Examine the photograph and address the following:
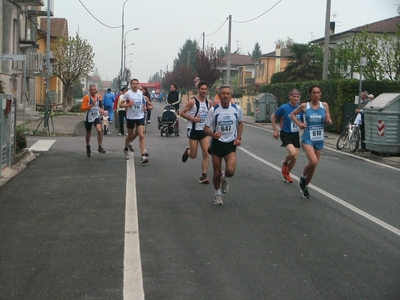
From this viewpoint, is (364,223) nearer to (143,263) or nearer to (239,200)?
(239,200)

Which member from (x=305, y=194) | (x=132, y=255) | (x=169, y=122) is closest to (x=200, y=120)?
(x=305, y=194)

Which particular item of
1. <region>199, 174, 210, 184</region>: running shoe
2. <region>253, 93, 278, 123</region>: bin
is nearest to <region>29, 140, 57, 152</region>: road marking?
<region>199, 174, 210, 184</region>: running shoe

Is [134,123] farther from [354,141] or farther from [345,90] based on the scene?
[345,90]

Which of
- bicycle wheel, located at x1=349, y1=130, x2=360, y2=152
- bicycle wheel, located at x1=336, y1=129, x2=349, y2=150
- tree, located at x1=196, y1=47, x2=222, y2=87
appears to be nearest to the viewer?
bicycle wheel, located at x1=349, y1=130, x2=360, y2=152

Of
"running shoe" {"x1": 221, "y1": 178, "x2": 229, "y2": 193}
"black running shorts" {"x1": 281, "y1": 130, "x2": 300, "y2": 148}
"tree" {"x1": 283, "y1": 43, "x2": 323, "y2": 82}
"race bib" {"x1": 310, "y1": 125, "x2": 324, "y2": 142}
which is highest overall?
"tree" {"x1": 283, "y1": 43, "x2": 323, "y2": 82}

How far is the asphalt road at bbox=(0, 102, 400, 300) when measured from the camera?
19.4ft

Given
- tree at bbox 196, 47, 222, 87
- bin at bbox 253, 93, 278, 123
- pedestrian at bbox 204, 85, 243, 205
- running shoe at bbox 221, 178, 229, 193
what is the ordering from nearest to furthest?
pedestrian at bbox 204, 85, 243, 205 → running shoe at bbox 221, 178, 229, 193 → bin at bbox 253, 93, 278, 123 → tree at bbox 196, 47, 222, 87

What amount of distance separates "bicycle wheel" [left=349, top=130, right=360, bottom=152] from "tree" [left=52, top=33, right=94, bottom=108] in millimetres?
35387

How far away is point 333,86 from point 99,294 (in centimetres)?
2577

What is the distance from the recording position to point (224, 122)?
31.8 feet

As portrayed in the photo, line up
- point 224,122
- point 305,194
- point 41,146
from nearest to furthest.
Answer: point 224,122
point 305,194
point 41,146

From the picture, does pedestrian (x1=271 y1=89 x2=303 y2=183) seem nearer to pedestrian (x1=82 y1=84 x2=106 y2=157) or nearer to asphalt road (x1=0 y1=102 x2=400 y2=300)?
asphalt road (x1=0 y1=102 x2=400 y2=300)

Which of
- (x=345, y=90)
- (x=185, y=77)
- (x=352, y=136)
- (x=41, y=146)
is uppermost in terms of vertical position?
(x=185, y=77)

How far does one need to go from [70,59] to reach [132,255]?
158 ft
